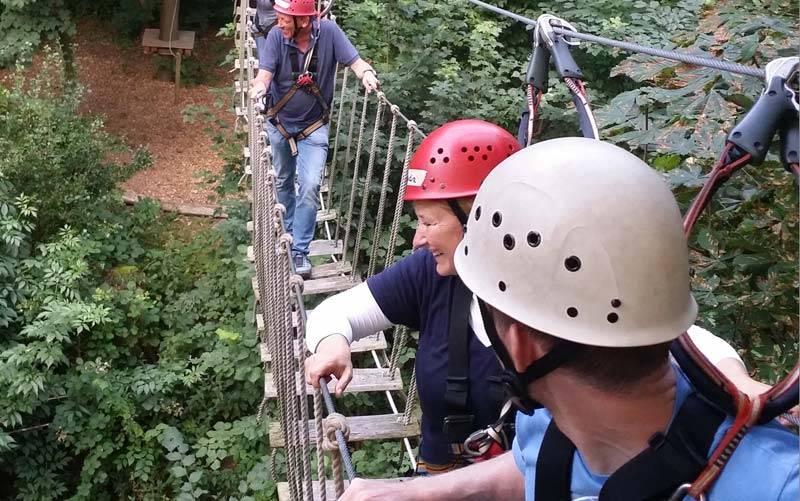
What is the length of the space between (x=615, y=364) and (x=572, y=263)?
11cm

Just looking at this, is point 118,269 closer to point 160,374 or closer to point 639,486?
point 160,374

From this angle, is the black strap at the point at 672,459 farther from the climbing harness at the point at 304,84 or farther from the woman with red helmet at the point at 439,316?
the climbing harness at the point at 304,84

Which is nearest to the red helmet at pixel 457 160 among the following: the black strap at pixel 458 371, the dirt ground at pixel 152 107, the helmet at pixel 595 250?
the black strap at pixel 458 371

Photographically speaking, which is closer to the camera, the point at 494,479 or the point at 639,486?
the point at 639,486

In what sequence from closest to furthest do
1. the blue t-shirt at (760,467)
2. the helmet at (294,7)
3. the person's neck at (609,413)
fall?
the blue t-shirt at (760,467)
the person's neck at (609,413)
the helmet at (294,7)

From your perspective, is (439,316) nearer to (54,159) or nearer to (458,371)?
(458,371)

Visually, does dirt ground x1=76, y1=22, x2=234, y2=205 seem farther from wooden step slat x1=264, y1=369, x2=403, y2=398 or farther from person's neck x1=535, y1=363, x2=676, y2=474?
person's neck x1=535, y1=363, x2=676, y2=474

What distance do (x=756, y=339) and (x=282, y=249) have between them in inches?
44.0

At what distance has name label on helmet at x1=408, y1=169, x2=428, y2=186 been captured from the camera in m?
1.58

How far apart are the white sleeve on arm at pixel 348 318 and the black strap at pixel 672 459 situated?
794 millimetres

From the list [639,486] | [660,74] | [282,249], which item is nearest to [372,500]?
[639,486]

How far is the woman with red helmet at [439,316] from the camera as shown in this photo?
4.65 ft

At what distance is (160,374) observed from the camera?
518 centimetres

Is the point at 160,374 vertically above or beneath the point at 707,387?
beneath
